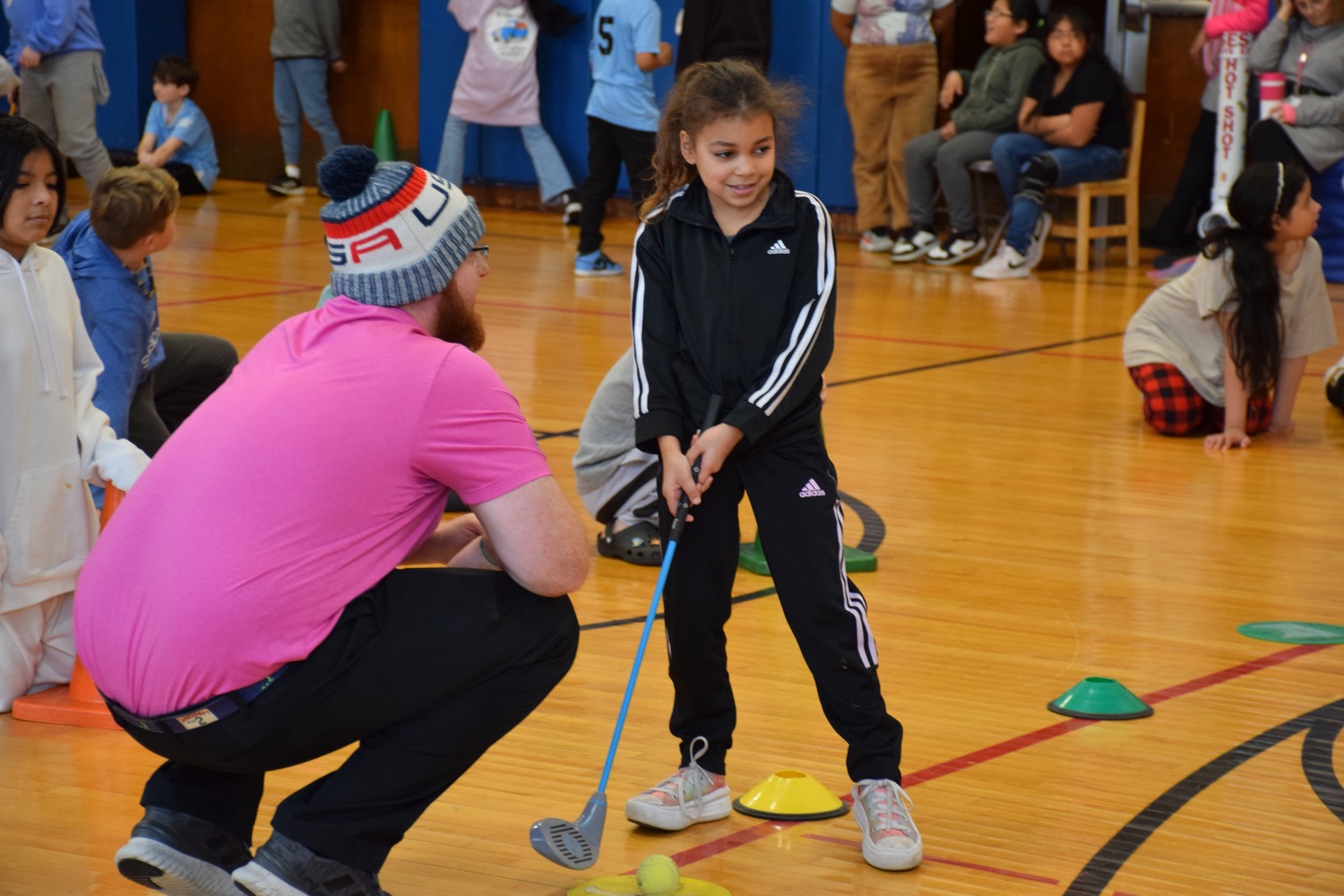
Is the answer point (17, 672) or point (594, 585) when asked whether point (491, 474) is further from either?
point (594, 585)

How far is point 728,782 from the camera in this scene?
98.0 inches

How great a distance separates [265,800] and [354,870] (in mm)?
583

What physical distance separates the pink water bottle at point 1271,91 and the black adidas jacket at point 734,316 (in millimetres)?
5722

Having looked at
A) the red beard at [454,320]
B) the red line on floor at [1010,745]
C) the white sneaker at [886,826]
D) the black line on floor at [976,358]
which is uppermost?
the red beard at [454,320]

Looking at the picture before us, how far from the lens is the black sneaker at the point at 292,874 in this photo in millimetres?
1799

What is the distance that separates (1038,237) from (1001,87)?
0.75m

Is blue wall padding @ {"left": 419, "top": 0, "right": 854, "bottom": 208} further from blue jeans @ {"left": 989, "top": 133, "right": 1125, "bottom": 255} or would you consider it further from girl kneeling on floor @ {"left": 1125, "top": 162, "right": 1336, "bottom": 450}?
girl kneeling on floor @ {"left": 1125, "top": 162, "right": 1336, "bottom": 450}

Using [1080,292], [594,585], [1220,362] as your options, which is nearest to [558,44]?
[1080,292]

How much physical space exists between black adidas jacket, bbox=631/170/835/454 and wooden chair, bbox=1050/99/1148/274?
5.97 metres

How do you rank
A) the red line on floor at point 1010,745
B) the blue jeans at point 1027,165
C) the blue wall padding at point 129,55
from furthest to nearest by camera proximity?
the blue wall padding at point 129,55 → the blue jeans at point 1027,165 → the red line on floor at point 1010,745

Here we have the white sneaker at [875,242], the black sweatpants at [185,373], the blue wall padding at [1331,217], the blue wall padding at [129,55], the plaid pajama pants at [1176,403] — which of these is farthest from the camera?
the blue wall padding at [129,55]

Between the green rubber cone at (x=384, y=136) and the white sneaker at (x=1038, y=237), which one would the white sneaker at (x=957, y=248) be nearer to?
the white sneaker at (x=1038, y=237)

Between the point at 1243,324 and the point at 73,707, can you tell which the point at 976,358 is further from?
the point at 73,707

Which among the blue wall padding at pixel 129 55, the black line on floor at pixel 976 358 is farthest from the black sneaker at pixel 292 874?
the blue wall padding at pixel 129 55
